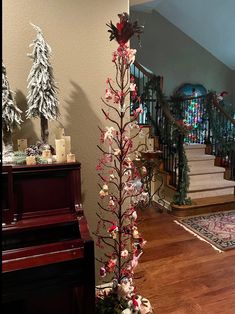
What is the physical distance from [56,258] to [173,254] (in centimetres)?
201

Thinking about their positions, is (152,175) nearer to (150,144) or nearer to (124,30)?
(150,144)

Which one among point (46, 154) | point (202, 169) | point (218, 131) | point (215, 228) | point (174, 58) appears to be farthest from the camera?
point (174, 58)

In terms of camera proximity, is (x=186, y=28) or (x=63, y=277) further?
(x=186, y=28)

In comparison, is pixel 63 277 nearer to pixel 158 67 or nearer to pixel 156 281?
pixel 156 281

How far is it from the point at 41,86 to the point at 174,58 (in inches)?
263

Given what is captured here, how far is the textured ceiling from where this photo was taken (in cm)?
629

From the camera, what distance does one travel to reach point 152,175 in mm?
4582

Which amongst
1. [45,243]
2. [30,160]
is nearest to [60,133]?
[30,160]

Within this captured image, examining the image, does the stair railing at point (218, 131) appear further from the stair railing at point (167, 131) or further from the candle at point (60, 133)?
the candle at point (60, 133)

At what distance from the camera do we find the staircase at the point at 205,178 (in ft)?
15.0

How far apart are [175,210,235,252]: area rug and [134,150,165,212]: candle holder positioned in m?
0.65

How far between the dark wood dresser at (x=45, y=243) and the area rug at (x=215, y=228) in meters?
2.15

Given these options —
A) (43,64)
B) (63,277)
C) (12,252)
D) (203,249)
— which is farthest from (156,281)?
(43,64)

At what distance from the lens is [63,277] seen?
4.23 feet
